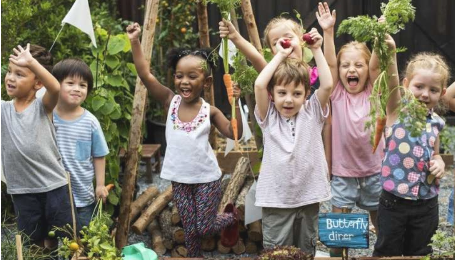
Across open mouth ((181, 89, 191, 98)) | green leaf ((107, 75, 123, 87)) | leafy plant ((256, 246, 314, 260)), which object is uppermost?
green leaf ((107, 75, 123, 87))

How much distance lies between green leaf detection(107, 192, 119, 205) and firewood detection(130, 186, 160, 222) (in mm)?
283

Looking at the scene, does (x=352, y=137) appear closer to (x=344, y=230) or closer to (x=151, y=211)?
(x=344, y=230)

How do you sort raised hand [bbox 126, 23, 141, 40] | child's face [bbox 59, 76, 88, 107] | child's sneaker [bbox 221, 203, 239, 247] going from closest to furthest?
raised hand [bbox 126, 23, 141, 40]
child's face [bbox 59, 76, 88, 107]
child's sneaker [bbox 221, 203, 239, 247]

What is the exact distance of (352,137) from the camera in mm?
4234

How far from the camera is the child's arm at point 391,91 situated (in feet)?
11.3

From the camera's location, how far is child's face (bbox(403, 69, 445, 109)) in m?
3.67

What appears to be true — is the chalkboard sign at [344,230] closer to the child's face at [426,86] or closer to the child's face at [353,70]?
the child's face at [426,86]

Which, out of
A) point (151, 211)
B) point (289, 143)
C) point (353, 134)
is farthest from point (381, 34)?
point (151, 211)

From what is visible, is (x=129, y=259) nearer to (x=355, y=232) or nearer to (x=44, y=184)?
(x=44, y=184)

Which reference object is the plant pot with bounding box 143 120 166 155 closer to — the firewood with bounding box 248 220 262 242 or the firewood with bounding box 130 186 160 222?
the firewood with bounding box 130 186 160 222

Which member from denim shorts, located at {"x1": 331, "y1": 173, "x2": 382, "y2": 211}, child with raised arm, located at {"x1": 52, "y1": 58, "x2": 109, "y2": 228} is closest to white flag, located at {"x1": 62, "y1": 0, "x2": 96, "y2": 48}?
child with raised arm, located at {"x1": 52, "y1": 58, "x2": 109, "y2": 228}

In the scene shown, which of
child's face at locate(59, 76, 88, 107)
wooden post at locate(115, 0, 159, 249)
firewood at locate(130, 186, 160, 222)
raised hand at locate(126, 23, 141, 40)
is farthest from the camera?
firewood at locate(130, 186, 160, 222)

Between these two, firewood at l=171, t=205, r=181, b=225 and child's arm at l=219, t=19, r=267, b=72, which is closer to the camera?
child's arm at l=219, t=19, r=267, b=72

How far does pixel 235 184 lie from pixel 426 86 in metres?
2.03
